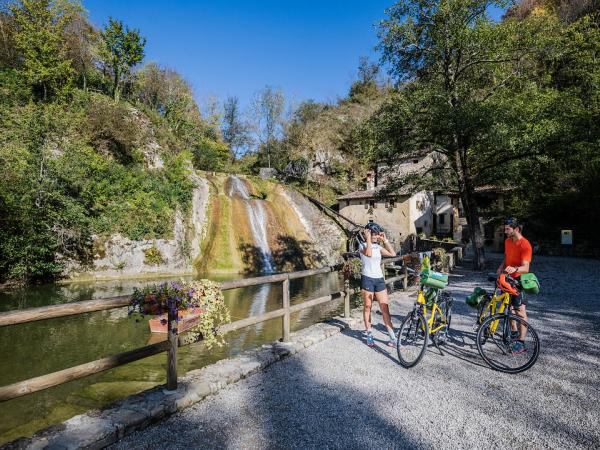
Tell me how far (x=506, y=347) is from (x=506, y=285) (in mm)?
928

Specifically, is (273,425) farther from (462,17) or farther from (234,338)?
(462,17)

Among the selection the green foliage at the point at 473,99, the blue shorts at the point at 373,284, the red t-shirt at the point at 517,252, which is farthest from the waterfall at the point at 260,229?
the red t-shirt at the point at 517,252

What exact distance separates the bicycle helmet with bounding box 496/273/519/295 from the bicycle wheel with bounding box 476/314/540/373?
40cm

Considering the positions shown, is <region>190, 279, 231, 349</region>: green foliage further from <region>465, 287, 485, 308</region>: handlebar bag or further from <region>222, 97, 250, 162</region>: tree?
<region>222, 97, 250, 162</region>: tree

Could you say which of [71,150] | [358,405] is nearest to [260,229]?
[71,150]

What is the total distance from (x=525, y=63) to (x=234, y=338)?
17.7 m

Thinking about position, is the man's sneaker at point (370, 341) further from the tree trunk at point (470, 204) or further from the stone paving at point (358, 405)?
the tree trunk at point (470, 204)

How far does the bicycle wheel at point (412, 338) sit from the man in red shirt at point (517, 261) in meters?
1.31

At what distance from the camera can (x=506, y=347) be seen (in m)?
5.04

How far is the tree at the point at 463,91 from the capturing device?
13.8 m

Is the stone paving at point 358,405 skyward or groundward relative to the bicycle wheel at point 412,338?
groundward

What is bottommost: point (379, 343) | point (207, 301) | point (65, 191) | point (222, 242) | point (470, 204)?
point (379, 343)

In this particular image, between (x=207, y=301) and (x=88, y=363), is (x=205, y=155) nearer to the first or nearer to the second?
(x=207, y=301)

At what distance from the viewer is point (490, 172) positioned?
17.0 m
